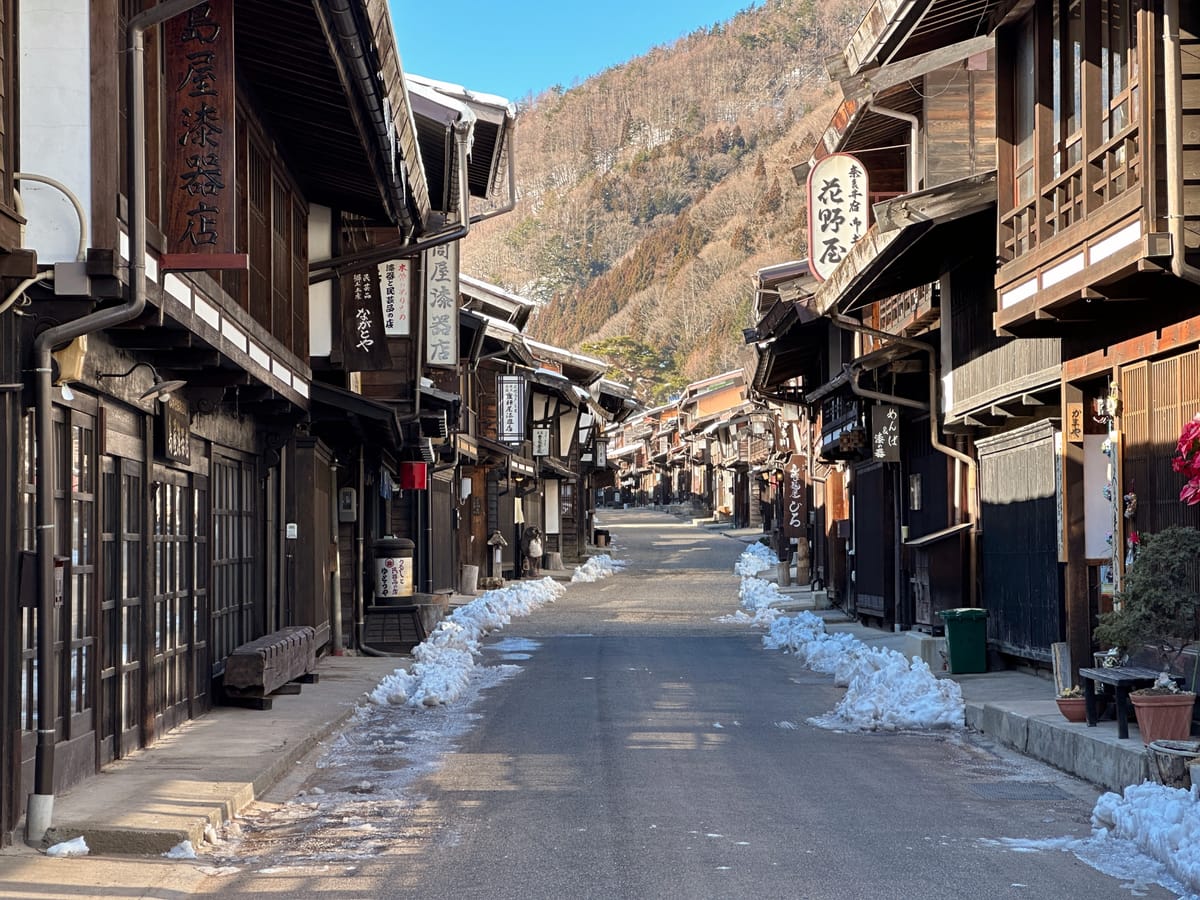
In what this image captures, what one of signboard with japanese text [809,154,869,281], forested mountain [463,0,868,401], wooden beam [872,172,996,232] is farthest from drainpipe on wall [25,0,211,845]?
forested mountain [463,0,868,401]

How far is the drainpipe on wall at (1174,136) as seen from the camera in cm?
1022

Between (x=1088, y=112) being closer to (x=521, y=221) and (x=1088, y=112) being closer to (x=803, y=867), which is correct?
(x=803, y=867)

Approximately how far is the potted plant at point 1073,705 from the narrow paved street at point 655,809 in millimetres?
583

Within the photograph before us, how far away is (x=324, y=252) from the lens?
62.8 ft

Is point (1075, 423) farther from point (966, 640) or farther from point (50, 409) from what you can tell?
point (50, 409)

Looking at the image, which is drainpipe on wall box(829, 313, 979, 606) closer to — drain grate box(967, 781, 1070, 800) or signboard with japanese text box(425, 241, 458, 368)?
signboard with japanese text box(425, 241, 458, 368)

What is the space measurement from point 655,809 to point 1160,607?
Result: 158 inches

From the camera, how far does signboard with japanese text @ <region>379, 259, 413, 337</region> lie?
20.9 metres

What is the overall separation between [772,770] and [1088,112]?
20.0 ft

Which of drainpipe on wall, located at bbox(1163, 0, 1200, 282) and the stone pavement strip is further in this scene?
drainpipe on wall, located at bbox(1163, 0, 1200, 282)

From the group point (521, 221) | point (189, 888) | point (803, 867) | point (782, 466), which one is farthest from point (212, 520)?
point (521, 221)

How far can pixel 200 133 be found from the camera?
391 inches

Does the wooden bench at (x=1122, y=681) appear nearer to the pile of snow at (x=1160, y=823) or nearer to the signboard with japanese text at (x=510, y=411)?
the pile of snow at (x=1160, y=823)

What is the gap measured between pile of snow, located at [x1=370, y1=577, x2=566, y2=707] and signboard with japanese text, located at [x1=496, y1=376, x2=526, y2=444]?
5417 mm
